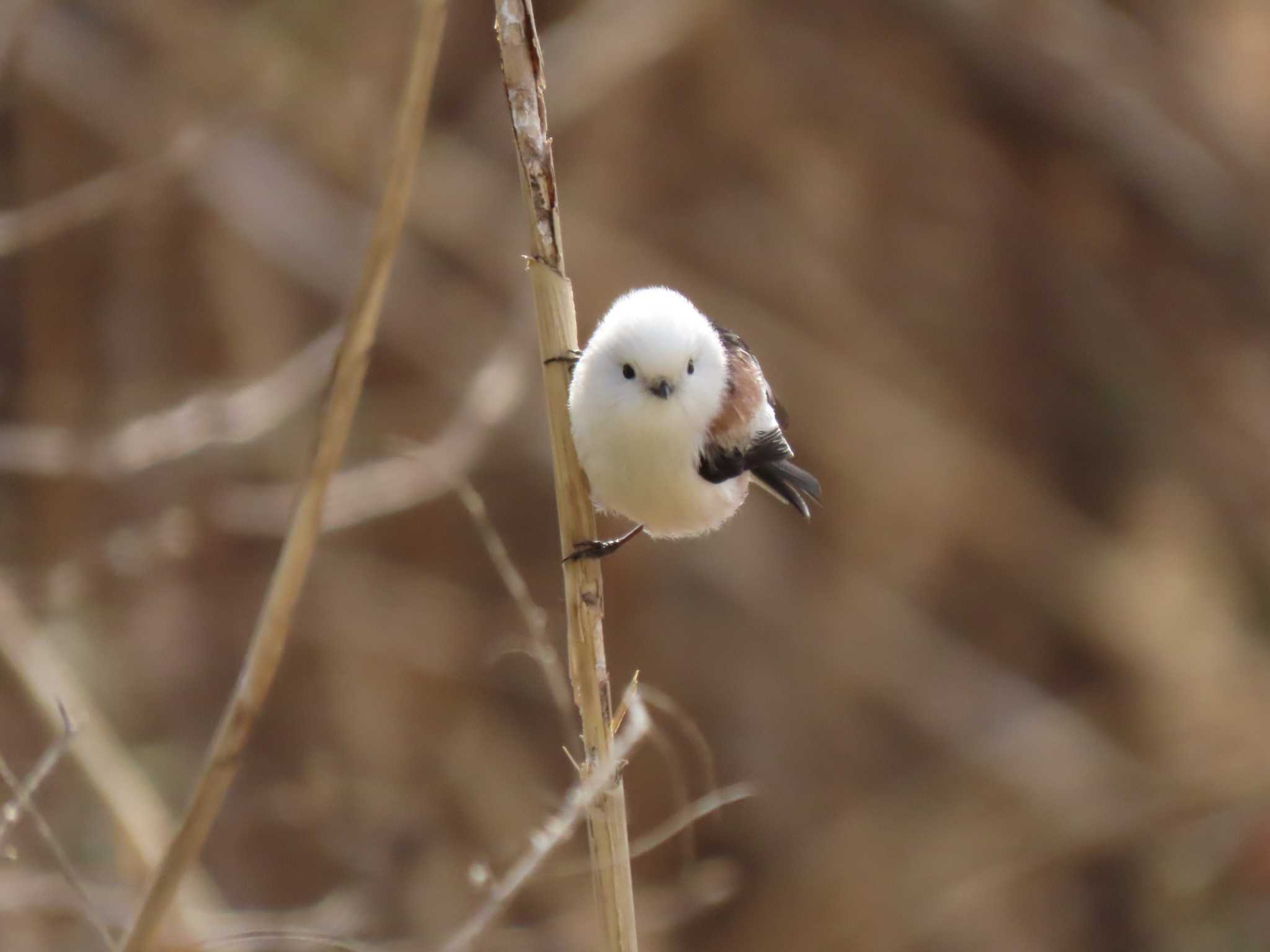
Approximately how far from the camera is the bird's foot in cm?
186

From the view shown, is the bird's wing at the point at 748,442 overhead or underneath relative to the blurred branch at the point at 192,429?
underneath

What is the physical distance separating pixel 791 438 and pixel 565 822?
398 cm

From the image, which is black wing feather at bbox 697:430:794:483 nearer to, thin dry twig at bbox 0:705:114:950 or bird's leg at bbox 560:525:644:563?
bird's leg at bbox 560:525:644:563

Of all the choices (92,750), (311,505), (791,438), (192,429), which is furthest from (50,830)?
(791,438)

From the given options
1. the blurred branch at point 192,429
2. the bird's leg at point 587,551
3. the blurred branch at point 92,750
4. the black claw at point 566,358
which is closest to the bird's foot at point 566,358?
the black claw at point 566,358

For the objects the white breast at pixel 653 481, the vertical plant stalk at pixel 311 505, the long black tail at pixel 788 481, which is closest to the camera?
the vertical plant stalk at pixel 311 505

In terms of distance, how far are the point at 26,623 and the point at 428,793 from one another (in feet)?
8.08

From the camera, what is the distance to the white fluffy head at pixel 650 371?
1.99m

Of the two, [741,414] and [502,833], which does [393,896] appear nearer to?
[502,833]

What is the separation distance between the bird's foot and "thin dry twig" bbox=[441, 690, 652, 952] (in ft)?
1.63

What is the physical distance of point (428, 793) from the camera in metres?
5.02

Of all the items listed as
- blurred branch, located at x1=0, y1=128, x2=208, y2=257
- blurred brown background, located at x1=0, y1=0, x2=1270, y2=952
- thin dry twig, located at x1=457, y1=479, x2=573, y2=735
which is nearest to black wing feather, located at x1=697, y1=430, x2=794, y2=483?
thin dry twig, located at x1=457, y1=479, x2=573, y2=735

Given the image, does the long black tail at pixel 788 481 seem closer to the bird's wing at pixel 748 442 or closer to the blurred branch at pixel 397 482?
the bird's wing at pixel 748 442

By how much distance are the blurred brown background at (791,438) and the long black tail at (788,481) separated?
1892mm
